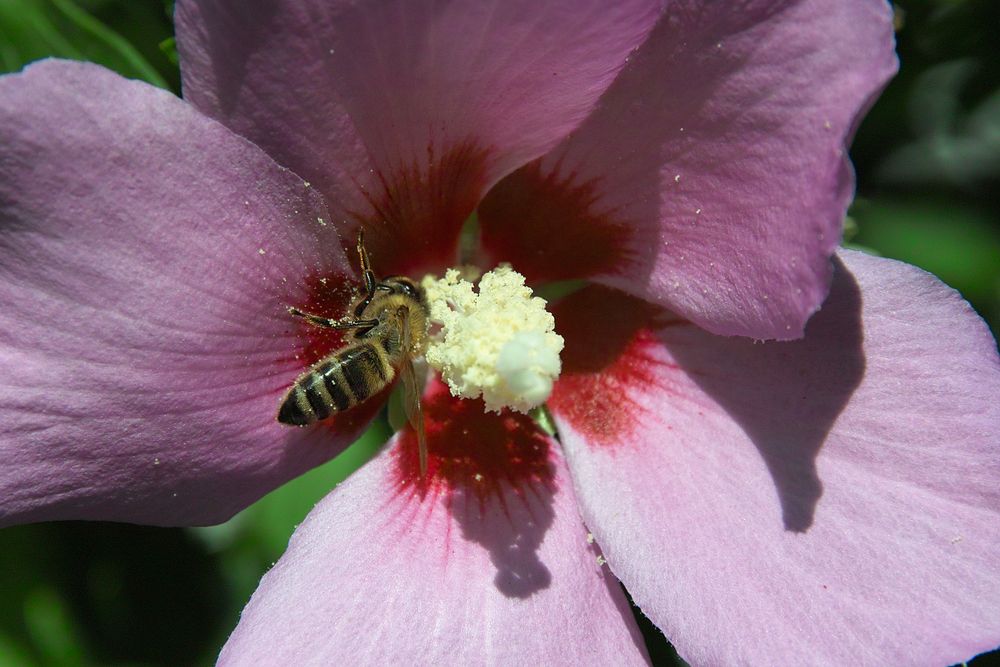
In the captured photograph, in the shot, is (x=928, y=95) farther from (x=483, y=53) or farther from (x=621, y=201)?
(x=483, y=53)

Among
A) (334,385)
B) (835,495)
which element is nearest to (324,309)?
(334,385)

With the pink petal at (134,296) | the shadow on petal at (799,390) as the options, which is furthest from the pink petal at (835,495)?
the pink petal at (134,296)

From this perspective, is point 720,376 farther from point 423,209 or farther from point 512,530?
point 423,209

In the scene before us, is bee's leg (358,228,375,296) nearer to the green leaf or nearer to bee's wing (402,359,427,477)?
bee's wing (402,359,427,477)

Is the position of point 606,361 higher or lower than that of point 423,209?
lower

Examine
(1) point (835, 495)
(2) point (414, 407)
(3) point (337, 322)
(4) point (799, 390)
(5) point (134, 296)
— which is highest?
(5) point (134, 296)

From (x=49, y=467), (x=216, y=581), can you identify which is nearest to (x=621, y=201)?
(x=49, y=467)

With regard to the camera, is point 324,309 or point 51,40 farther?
point 51,40
